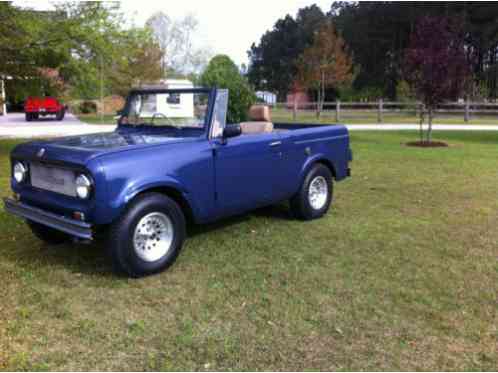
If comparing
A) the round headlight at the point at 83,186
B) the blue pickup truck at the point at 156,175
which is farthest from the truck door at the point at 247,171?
the round headlight at the point at 83,186

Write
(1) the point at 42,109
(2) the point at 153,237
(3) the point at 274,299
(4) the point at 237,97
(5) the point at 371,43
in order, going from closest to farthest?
(3) the point at 274,299, (2) the point at 153,237, (4) the point at 237,97, (1) the point at 42,109, (5) the point at 371,43

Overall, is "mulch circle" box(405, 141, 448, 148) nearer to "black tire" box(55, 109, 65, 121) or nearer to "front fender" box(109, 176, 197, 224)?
"front fender" box(109, 176, 197, 224)

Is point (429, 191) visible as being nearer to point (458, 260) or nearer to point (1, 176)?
point (458, 260)

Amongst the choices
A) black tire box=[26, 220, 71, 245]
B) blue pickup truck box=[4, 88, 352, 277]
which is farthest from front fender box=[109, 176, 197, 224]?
black tire box=[26, 220, 71, 245]

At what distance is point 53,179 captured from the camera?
420cm

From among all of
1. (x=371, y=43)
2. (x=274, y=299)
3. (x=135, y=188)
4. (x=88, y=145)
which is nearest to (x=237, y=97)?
(x=88, y=145)

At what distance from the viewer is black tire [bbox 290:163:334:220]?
19.4ft

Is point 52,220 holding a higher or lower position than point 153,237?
higher

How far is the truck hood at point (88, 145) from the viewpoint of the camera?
3.95m

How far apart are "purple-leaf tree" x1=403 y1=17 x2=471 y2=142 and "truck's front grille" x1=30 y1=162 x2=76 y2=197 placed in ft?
42.2

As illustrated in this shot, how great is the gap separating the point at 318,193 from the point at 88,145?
3.12 m

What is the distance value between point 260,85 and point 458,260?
68338mm

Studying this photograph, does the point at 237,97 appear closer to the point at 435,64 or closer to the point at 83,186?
the point at 435,64

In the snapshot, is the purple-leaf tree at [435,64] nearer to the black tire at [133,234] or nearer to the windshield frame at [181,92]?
the windshield frame at [181,92]
